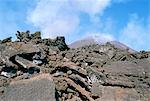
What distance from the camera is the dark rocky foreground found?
85.8 ft

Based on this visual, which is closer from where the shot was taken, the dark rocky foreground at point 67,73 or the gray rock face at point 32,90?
the gray rock face at point 32,90

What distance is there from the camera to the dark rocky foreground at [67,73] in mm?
26156

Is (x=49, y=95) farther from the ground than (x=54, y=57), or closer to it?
closer to it

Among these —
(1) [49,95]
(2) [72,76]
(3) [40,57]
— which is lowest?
(1) [49,95]

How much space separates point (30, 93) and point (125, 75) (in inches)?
330

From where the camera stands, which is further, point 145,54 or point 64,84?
point 145,54

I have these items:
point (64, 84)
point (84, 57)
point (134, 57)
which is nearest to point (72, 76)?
point (64, 84)

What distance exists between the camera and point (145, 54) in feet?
104

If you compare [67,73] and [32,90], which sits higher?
[67,73]

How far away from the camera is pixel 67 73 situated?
28875 mm

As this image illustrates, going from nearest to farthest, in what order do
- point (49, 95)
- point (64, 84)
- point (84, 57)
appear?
point (49, 95)
point (64, 84)
point (84, 57)

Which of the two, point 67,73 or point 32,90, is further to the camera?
point 67,73

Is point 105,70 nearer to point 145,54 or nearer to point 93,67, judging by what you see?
point 93,67

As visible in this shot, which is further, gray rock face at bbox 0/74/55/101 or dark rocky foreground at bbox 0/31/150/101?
dark rocky foreground at bbox 0/31/150/101
